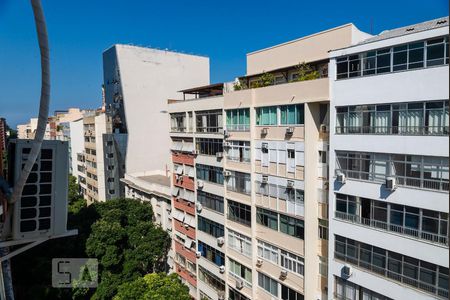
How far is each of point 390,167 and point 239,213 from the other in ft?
23.5

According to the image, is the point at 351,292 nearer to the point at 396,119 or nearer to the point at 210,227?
the point at 396,119

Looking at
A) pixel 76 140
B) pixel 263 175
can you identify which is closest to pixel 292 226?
pixel 263 175

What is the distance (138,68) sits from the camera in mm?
29219

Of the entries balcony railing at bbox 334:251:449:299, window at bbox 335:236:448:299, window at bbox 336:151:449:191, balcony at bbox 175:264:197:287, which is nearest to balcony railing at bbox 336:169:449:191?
window at bbox 336:151:449:191

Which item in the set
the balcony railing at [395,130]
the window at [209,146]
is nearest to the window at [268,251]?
the window at [209,146]

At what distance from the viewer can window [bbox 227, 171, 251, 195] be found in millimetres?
13470

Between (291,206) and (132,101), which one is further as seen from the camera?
(132,101)

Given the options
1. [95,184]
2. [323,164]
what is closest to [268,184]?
[323,164]

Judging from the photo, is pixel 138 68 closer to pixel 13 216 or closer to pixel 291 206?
pixel 291 206

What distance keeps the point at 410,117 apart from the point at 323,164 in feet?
10.9

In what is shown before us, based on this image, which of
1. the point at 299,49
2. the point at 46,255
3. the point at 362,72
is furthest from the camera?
the point at 46,255

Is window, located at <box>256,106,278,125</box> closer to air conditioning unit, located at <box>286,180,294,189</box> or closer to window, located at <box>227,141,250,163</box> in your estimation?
window, located at <box>227,141,250,163</box>

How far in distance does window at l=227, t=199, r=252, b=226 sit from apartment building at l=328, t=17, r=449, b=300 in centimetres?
415

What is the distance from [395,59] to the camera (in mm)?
8367
